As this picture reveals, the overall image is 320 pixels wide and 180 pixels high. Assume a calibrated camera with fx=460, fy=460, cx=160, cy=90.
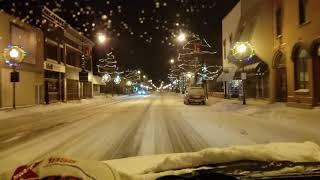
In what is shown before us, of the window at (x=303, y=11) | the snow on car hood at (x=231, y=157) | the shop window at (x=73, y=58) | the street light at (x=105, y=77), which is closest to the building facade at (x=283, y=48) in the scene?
the window at (x=303, y=11)

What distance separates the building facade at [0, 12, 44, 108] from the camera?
40.0 metres

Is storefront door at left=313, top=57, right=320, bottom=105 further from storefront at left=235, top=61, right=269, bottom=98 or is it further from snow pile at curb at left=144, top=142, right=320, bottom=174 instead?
snow pile at curb at left=144, top=142, right=320, bottom=174

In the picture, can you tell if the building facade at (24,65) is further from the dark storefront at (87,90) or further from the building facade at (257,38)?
the dark storefront at (87,90)

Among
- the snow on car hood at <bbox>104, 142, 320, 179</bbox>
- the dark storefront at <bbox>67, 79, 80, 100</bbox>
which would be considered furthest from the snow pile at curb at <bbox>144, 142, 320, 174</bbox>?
the dark storefront at <bbox>67, 79, 80, 100</bbox>

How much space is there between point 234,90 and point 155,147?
151ft

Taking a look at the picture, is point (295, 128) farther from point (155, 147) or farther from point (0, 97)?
point (0, 97)

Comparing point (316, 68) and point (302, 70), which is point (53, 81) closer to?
point (302, 70)

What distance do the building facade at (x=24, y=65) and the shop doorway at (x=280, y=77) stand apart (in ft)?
75.8

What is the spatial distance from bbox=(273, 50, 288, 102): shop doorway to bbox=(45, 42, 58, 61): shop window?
2787cm

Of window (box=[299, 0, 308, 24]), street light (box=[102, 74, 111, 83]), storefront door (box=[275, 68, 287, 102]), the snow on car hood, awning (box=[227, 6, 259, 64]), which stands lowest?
the snow on car hood

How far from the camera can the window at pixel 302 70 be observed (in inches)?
1165

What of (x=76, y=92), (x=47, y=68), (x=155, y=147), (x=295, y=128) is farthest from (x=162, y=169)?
(x=76, y=92)

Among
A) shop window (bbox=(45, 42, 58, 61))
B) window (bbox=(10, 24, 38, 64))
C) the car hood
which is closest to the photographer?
the car hood

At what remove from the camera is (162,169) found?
4781 mm
